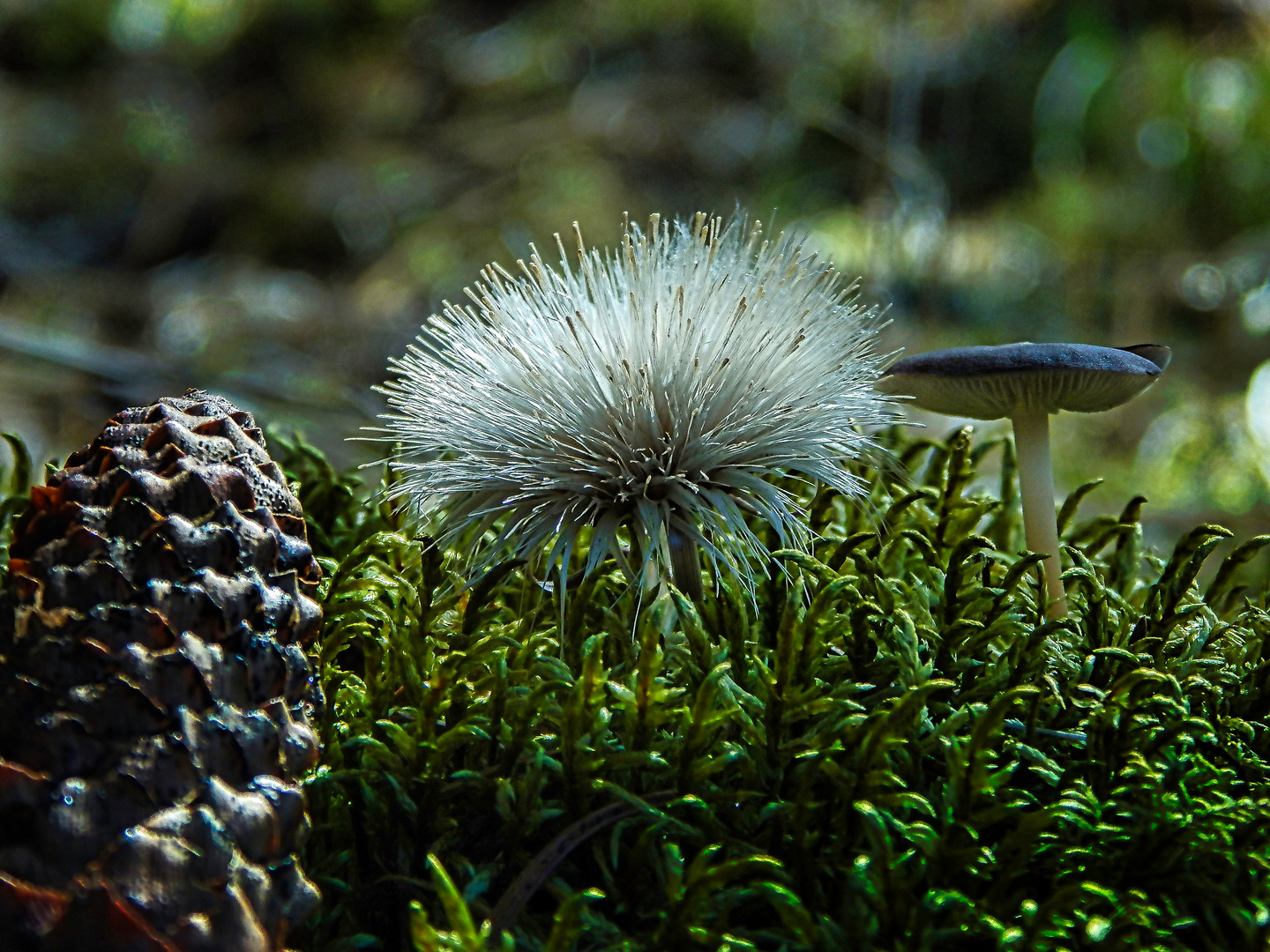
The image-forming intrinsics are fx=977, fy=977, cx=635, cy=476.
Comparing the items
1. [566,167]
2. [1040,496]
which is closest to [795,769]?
[1040,496]

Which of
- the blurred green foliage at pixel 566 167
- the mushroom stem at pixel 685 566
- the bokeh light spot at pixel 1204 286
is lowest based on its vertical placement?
the mushroom stem at pixel 685 566

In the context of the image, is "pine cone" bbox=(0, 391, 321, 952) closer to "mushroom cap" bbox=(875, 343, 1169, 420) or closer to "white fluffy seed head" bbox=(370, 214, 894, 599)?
"white fluffy seed head" bbox=(370, 214, 894, 599)

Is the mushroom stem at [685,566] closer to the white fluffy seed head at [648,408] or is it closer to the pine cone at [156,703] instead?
the white fluffy seed head at [648,408]

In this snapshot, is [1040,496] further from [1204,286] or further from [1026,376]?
[1204,286]

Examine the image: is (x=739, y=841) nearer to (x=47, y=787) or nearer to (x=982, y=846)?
(x=982, y=846)

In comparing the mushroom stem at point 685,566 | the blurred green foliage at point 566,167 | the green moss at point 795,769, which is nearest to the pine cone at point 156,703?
the green moss at point 795,769
